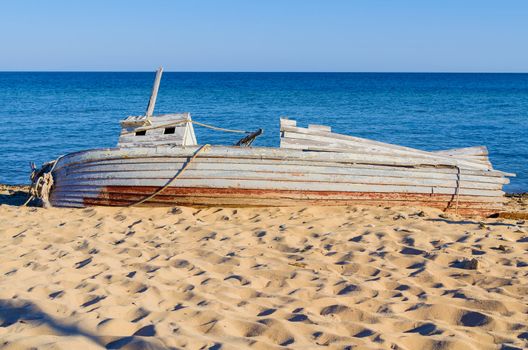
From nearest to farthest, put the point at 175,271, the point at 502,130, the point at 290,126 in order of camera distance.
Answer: the point at 175,271 → the point at 290,126 → the point at 502,130

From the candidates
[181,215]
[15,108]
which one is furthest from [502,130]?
[15,108]

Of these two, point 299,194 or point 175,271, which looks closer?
point 175,271

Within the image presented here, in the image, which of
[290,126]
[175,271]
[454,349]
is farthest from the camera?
[290,126]

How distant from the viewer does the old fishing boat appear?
8125 mm

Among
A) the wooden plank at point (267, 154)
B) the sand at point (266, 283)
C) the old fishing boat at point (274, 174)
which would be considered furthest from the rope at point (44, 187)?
the sand at point (266, 283)

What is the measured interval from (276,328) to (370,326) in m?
0.70

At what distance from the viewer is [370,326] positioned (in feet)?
13.2

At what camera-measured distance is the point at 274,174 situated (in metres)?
8.13

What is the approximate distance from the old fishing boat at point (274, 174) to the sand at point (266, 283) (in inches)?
24.4

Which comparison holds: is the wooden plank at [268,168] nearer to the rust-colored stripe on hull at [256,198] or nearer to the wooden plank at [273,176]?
the wooden plank at [273,176]

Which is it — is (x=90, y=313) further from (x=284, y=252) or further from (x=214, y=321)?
(x=284, y=252)

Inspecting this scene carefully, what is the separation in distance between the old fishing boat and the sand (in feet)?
2.03

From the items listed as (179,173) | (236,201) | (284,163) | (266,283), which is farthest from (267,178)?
(266,283)

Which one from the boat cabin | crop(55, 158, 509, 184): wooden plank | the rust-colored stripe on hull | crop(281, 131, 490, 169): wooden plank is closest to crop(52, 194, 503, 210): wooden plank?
the rust-colored stripe on hull
